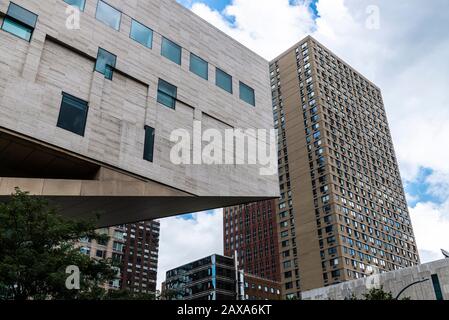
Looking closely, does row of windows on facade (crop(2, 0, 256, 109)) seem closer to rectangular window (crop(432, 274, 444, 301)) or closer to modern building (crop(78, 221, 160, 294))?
rectangular window (crop(432, 274, 444, 301))

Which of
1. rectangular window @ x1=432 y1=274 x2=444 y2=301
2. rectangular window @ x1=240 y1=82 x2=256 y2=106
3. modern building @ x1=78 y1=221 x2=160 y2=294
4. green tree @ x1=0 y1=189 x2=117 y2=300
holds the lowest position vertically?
green tree @ x1=0 y1=189 x2=117 y2=300

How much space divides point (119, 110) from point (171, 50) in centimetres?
700

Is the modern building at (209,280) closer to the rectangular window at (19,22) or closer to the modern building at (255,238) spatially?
the modern building at (255,238)

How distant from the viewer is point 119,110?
1011 inches

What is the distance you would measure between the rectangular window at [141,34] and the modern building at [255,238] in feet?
354

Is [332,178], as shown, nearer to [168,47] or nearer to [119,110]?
[168,47]

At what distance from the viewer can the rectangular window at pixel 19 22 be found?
74.5 feet

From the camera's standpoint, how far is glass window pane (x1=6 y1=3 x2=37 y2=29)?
22906 millimetres

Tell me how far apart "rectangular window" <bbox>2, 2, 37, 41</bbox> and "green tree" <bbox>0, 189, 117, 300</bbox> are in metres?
10.6

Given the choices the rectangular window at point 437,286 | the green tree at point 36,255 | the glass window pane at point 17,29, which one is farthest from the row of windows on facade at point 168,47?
the rectangular window at point 437,286

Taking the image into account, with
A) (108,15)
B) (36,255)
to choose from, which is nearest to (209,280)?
(108,15)

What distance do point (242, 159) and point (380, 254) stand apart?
260ft

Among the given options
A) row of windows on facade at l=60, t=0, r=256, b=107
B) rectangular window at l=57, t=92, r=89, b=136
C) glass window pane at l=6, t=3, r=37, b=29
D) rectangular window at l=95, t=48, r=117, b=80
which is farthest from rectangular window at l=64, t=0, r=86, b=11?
rectangular window at l=57, t=92, r=89, b=136
